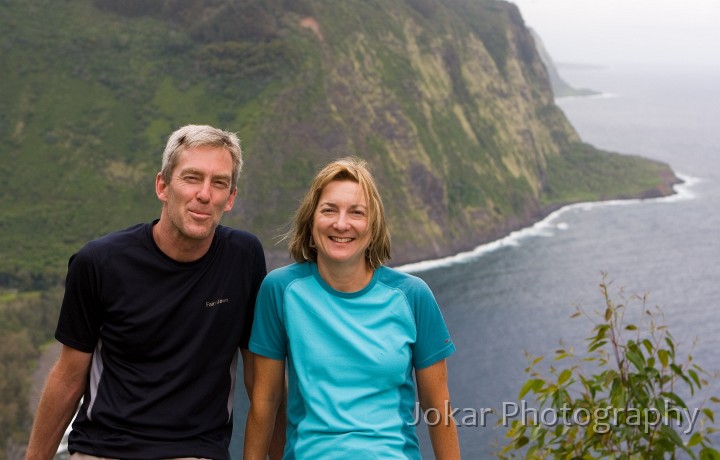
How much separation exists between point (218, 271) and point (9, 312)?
253ft

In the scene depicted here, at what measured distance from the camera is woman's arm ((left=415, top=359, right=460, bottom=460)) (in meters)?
6.28

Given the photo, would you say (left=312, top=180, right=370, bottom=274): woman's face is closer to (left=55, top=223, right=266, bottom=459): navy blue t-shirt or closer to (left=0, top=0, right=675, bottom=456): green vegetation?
(left=55, top=223, right=266, bottom=459): navy blue t-shirt

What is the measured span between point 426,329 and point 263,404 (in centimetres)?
113

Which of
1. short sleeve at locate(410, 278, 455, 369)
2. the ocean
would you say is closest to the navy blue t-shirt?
short sleeve at locate(410, 278, 455, 369)

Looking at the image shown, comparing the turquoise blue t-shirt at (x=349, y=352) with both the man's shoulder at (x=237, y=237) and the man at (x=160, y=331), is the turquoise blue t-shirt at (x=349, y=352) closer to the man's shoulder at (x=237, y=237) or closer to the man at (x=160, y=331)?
the man at (x=160, y=331)

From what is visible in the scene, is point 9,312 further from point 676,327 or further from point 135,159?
point 676,327

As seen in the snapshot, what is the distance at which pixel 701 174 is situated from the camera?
539ft

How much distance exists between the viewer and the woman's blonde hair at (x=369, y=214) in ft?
20.2

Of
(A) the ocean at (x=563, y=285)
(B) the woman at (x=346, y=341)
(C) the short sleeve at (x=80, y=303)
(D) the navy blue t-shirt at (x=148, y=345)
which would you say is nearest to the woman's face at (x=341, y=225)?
(B) the woman at (x=346, y=341)

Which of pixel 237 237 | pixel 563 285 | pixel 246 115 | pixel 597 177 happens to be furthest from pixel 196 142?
pixel 597 177

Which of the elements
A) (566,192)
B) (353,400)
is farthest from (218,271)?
(566,192)

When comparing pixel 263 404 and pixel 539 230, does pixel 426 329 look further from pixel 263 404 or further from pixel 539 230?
pixel 539 230

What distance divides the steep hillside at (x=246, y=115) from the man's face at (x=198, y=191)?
271 ft

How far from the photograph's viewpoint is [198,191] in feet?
20.8
